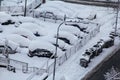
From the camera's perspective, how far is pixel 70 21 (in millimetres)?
47594

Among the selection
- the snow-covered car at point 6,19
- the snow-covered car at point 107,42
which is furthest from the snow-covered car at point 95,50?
the snow-covered car at point 6,19

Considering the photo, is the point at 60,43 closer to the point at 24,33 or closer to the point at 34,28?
the point at 24,33

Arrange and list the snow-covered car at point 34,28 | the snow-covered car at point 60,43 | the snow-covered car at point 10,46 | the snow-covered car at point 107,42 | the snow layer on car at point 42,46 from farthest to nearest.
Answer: the snow-covered car at point 34,28
the snow-covered car at point 107,42
the snow-covered car at point 60,43
the snow layer on car at point 42,46
the snow-covered car at point 10,46

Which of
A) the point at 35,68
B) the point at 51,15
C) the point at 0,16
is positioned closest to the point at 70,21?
the point at 51,15

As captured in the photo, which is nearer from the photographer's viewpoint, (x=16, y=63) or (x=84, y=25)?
(x=16, y=63)

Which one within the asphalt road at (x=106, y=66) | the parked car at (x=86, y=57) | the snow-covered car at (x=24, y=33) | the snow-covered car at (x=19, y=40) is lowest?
the asphalt road at (x=106, y=66)

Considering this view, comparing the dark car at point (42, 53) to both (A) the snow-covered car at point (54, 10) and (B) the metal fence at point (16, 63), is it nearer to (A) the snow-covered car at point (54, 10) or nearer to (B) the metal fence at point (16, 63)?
(B) the metal fence at point (16, 63)

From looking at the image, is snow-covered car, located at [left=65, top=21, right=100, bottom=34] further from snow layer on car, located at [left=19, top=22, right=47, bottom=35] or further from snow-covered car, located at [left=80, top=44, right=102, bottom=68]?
snow-covered car, located at [left=80, top=44, right=102, bottom=68]

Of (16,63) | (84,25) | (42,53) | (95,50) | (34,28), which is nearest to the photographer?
(16,63)

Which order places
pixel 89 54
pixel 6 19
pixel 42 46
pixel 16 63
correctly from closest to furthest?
pixel 16 63 → pixel 42 46 → pixel 89 54 → pixel 6 19

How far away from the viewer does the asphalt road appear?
3494 cm

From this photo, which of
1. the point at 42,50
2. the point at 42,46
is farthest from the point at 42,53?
the point at 42,46

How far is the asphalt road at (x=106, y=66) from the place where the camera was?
34.9 metres

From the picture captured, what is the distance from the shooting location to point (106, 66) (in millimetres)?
37406
